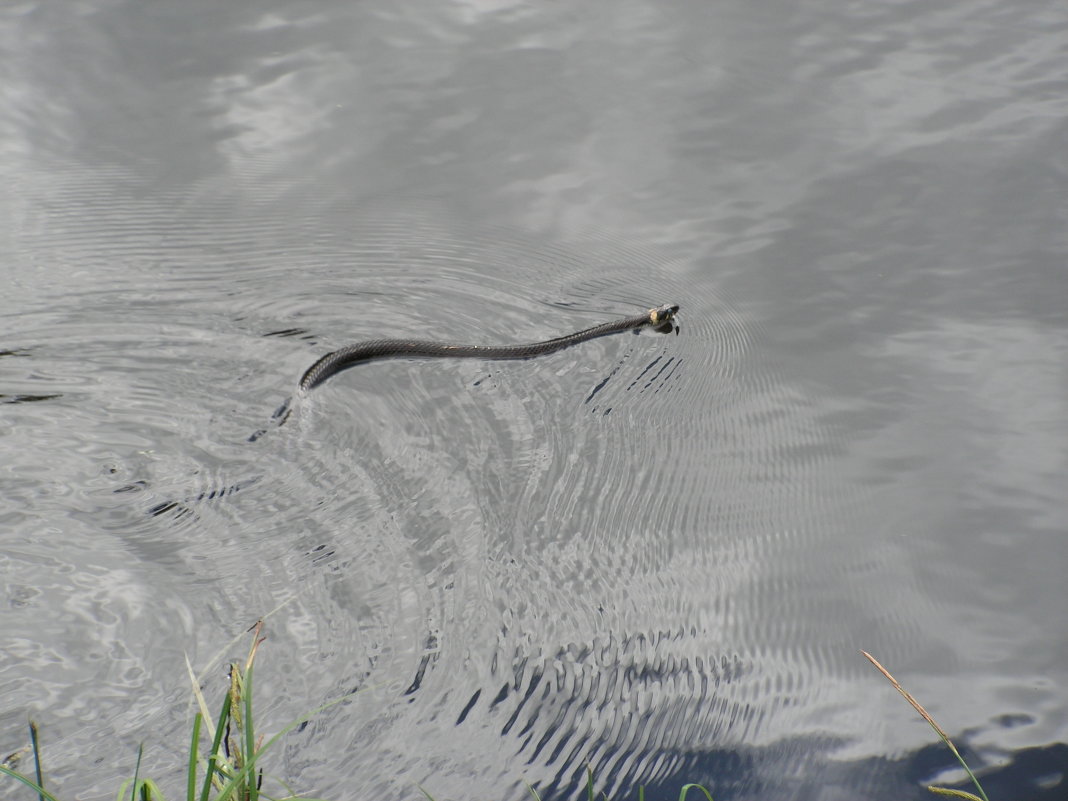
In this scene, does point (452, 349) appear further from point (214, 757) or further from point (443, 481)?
point (214, 757)

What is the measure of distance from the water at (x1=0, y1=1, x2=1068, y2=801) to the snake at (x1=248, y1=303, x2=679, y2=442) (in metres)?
0.06

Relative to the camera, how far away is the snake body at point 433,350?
3.88 metres

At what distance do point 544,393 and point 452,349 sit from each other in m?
0.47

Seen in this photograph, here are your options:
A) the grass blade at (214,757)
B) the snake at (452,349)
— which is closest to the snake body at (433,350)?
the snake at (452,349)

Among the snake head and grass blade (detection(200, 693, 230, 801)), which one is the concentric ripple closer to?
the snake head

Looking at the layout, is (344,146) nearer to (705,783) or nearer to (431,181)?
(431,181)

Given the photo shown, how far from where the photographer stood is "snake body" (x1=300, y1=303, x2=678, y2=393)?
3885 mm

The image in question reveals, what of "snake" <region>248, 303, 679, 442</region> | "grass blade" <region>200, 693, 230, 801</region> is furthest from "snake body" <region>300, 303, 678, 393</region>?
"grass blade" <region>200, 693, 230, 801</region>

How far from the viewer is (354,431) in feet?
12.0

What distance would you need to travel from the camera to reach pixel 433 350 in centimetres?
409

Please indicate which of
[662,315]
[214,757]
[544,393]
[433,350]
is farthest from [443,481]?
[214,757]

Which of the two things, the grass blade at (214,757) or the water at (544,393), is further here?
the water at (544,393)

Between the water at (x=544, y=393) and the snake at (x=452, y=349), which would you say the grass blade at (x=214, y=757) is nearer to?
the water at (x=544, y=393)

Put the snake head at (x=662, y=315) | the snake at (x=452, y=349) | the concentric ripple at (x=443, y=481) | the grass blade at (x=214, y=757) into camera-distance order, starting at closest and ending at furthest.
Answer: the grass blade at (x=214, y=757), the concentric ripple at (x=443, y=481), the snake at (x=452, y=349), the snake head at (x=662, y=315)
